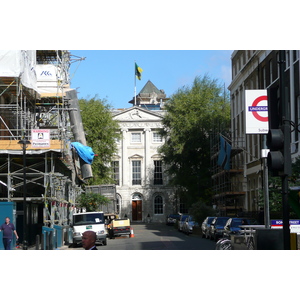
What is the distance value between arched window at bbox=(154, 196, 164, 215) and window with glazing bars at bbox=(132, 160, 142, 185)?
11.5 ft

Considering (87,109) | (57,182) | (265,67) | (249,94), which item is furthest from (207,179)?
(249,94)

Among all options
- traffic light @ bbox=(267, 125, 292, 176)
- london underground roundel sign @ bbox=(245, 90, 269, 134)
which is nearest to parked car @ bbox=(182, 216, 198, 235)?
london underground roundel sign @ bbox=(245, 90, 269, 134)

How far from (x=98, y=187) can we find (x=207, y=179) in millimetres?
13657

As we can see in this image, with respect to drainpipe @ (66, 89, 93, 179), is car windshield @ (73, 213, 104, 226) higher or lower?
lower

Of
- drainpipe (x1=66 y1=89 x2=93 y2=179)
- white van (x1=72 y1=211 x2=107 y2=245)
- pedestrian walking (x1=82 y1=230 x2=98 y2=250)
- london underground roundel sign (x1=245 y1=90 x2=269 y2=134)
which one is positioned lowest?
white van (x1=72 y1=211 x2=107 y2=245)

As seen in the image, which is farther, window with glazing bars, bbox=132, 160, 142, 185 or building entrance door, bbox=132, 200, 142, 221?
window with glazing bars, bbox=132, 160, 142, 185

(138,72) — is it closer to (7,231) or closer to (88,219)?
(88,219)

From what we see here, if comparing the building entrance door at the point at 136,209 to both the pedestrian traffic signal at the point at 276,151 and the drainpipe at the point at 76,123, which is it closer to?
the drainpipe at the point at 76,123

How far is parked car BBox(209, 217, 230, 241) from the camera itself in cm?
3456

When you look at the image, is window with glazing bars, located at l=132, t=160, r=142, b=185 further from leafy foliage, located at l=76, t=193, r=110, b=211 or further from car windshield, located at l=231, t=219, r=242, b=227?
car windshield, located at l=231, t=219, r=242, b=227

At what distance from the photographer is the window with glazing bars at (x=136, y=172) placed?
89688 mm

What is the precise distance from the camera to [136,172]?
90.1 meters

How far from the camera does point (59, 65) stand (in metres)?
44.1

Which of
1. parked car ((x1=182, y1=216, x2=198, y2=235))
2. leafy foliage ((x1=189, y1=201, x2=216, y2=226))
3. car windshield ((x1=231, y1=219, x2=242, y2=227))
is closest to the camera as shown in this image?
car windshield ((x1=231, y1=219, x2=242, y2=227))
